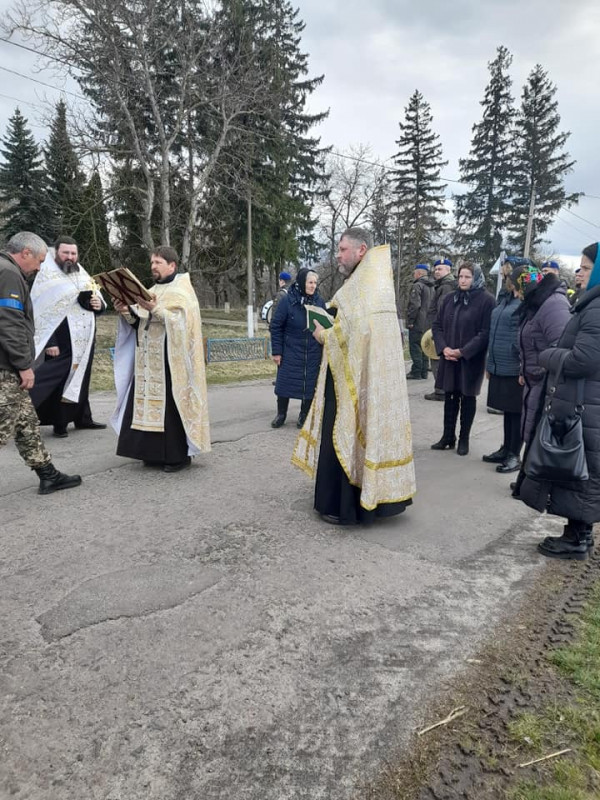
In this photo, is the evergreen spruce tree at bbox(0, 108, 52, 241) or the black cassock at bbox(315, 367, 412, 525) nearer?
the black cassock at bbox(315, 367, 412, 525)

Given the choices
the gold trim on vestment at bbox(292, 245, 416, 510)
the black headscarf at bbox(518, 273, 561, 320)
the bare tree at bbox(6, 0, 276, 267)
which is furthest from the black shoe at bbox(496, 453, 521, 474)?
the bare tree at bbox(6, 0, 276, 267)

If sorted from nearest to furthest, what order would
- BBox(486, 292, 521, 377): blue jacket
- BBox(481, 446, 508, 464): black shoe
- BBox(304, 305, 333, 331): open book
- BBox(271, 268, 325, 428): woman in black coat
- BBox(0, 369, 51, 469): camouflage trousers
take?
BBox(0, 369, 51, 469): camouflage trousers, BBox(304, 305, 333, 331): open book, BBox(486, 292, 521, 377): blue jacket, BBox(481, 446, 508, 464): black shoe, BBox(271, 268, 325, 428): woman in black coat

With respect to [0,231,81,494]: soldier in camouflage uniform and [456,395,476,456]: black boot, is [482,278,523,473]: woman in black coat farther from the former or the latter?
[0,231,81,494]: soldier in camouflage uniform

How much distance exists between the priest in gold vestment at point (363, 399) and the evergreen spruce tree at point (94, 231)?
59.3ft

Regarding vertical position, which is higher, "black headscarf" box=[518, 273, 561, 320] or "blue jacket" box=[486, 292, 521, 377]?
"black headscarf" box=[518, 273, 561, 320]

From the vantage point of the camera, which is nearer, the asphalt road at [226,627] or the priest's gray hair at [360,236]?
the asphalt road at [226,627]

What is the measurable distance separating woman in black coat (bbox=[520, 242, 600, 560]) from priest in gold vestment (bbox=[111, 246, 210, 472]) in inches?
117

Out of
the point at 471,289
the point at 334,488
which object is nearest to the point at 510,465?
the point at 471,289

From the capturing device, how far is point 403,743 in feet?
6.82

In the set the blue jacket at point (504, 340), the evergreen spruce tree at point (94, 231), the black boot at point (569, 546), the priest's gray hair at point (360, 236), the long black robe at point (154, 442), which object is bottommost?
the black boot at point (569, 546)

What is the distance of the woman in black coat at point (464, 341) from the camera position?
5965 mm

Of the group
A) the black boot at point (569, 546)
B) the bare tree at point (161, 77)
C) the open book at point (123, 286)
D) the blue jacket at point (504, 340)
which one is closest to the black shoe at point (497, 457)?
the blue jacket at point (504, 340)

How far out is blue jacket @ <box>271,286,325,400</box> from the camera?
716 centimetres

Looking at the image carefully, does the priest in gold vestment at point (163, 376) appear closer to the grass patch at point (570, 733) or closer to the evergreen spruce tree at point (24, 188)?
the grass patch at point (570, 733)
